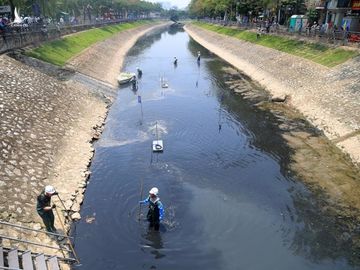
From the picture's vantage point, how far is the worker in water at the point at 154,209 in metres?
17.5

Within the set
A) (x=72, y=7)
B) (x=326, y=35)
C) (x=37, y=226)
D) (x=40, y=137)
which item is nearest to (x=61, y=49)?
(x=40, y=137)

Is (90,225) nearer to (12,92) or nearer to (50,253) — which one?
(50,253)

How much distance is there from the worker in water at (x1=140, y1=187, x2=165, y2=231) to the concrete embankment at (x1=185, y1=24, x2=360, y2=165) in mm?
15626

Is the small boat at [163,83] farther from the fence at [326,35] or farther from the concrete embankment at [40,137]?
the fence at [326,35]

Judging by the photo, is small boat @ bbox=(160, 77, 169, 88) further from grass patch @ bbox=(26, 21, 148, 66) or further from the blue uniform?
the blue uniform

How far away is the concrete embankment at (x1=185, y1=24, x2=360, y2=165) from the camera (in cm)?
2905

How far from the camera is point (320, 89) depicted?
37.9 m

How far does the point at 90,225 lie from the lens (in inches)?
739

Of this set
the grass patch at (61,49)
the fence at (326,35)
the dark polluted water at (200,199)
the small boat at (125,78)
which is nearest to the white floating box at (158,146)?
the dark polluted water at (200,199)

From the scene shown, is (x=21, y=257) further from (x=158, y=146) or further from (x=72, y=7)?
(x=72, y=7)

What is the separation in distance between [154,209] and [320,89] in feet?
90.6

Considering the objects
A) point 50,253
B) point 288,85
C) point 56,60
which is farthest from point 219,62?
point 50,253

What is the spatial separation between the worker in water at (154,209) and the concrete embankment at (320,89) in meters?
15.6

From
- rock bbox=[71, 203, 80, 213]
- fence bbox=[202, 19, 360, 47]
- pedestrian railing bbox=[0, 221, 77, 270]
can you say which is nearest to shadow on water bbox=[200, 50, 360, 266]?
pedestrian railing bbox=[0, 221, 77, 270]
